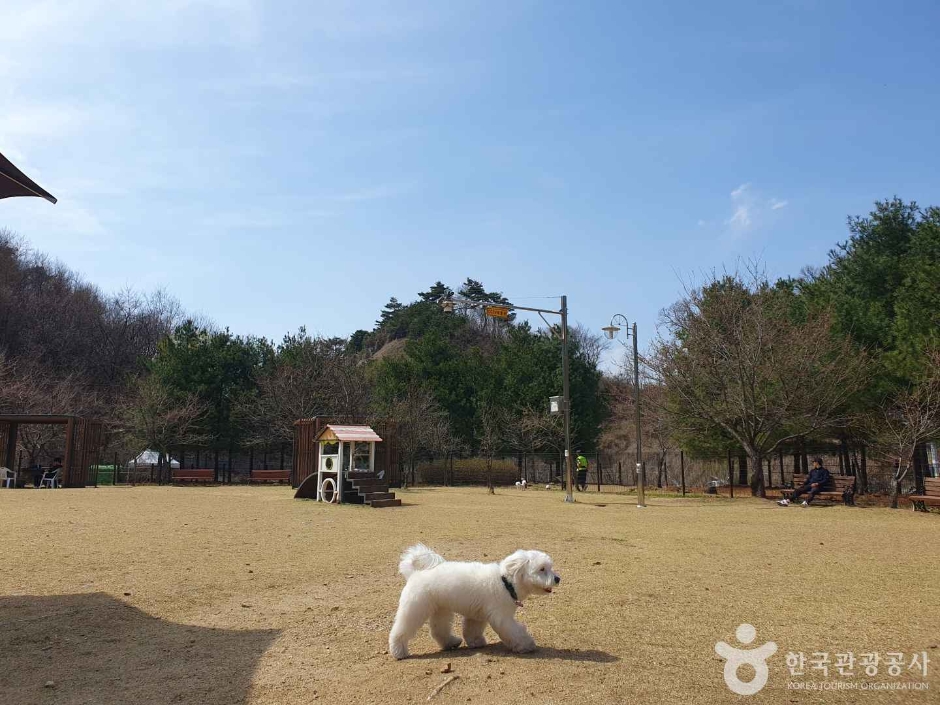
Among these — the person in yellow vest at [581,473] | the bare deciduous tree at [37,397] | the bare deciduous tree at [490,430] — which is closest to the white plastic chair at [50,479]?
the bare deciduous tree at [37,397]

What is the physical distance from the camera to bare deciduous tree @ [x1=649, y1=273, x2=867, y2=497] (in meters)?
22.5

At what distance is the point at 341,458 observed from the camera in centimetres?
1944

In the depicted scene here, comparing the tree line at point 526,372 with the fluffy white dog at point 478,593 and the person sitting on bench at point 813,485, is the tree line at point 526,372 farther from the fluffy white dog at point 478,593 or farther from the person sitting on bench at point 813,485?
the fluffy white dog at point 478,593

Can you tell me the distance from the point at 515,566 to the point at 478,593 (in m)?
0.32

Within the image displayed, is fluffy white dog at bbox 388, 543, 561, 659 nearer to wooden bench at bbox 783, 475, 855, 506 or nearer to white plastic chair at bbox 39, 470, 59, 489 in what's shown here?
wooden bench at bbox 783, 475, 855, 506

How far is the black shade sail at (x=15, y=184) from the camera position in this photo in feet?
26.2

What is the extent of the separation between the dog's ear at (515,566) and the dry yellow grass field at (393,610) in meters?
0.57

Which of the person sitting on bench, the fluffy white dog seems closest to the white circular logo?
the fluffy white dog

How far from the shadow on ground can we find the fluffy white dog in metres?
1.14

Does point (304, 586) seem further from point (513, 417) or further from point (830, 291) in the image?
point (513, 417)

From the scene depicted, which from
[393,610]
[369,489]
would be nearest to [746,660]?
[393,610]

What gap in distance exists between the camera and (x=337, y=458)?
64.4 feet

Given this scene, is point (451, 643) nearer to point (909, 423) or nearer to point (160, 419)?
point (909, 423)

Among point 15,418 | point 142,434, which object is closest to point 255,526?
point 15,418
